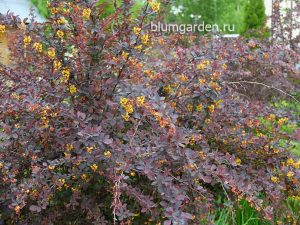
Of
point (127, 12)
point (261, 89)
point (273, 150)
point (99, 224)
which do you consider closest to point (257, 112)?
point (273, 150)

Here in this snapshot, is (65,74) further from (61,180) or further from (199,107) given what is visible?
(199,107)

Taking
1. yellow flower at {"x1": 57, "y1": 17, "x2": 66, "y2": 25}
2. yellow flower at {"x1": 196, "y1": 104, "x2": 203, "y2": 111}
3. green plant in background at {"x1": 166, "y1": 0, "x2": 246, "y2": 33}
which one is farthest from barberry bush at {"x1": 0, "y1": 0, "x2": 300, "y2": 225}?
green plant in background at {"x1": 166, "y1": 0, "x2": 246, "y2": 33}

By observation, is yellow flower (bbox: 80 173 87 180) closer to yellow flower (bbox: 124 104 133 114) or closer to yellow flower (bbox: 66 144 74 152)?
yellow flower (bbox: 66 144 74 152)

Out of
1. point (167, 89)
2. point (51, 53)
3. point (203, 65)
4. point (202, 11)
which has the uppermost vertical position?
point (202, 11)

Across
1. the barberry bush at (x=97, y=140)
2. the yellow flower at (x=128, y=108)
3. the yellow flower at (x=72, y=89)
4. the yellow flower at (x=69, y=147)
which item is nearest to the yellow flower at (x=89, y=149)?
the barberry bush at (x=97, y=140)

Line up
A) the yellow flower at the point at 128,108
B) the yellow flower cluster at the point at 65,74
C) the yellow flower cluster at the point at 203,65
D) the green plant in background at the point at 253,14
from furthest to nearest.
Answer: the green plant in background at the point at 253,14
the yellow flower cluster at the point at 203,65
the yellow flower cluster at the point at 65,74
the yellow flower at the point at 128,108

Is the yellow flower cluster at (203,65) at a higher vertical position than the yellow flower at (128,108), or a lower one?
higher

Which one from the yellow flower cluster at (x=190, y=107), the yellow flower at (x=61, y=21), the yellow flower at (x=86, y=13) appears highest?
the yellow flower at (x=86, y=13)

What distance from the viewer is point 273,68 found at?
4.31 metres

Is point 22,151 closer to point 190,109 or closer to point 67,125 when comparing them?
point 67,125

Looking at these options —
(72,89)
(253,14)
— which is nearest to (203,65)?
(72,89)

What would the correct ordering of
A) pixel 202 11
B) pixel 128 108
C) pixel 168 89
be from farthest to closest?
1. pixel 202 11
2. pixel 168 89
3. pixel 128 108

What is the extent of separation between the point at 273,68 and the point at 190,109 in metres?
1.96

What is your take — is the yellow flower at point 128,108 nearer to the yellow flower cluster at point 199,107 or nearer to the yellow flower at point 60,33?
the yellow flower at point 60,33
